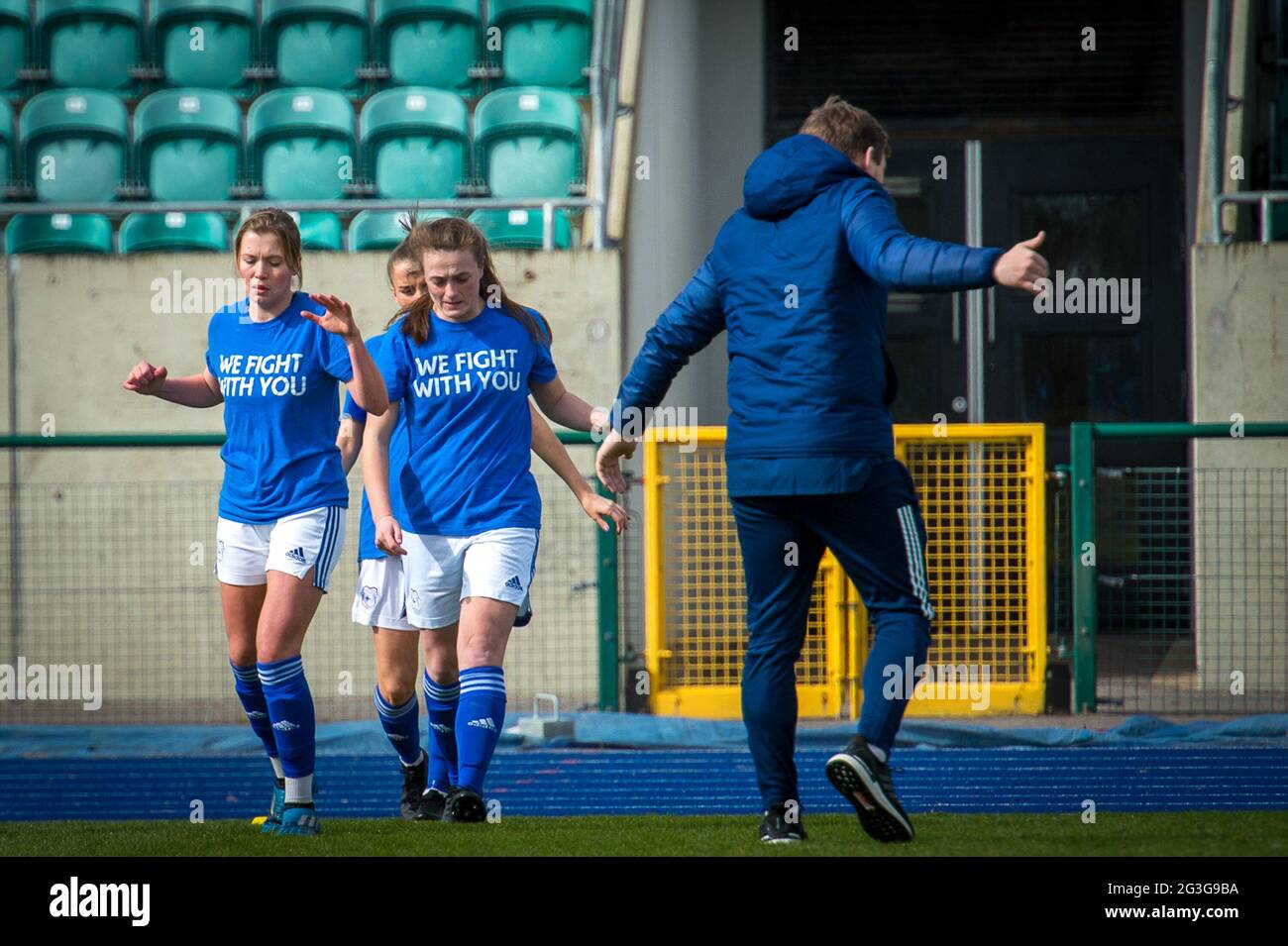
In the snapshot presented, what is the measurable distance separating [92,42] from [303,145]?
6.61 ft

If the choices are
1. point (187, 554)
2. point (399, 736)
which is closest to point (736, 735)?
point (399, 736)

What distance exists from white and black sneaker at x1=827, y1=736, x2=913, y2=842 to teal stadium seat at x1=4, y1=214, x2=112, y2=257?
25.9 feet

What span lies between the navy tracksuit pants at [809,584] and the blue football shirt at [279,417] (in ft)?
4.91

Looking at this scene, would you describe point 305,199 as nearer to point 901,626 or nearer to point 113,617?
point 113,617

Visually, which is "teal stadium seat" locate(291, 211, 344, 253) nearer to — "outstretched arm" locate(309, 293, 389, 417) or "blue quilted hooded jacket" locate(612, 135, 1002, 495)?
"outstretched arm" locate(309, 293, 389, 417)

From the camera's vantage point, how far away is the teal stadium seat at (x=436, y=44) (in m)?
11.5

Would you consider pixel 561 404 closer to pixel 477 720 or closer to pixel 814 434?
pixel 477 720

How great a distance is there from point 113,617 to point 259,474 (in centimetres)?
420

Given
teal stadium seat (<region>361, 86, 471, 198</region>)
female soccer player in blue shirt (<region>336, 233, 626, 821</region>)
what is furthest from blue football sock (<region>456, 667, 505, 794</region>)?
teal stadium seat (<region>361, 86, 471, 198</region>)

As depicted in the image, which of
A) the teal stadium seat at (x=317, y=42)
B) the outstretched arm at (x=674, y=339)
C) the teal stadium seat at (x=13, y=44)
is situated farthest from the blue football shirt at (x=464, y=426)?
the teal stadium seat at (x=13, y=44)

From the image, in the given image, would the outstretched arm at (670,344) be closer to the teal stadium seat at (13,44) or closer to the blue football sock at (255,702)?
the blue football sock at (255,702)

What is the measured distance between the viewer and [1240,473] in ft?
28.0

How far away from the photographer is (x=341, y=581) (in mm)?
9172

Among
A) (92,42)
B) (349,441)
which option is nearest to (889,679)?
(349,441)
